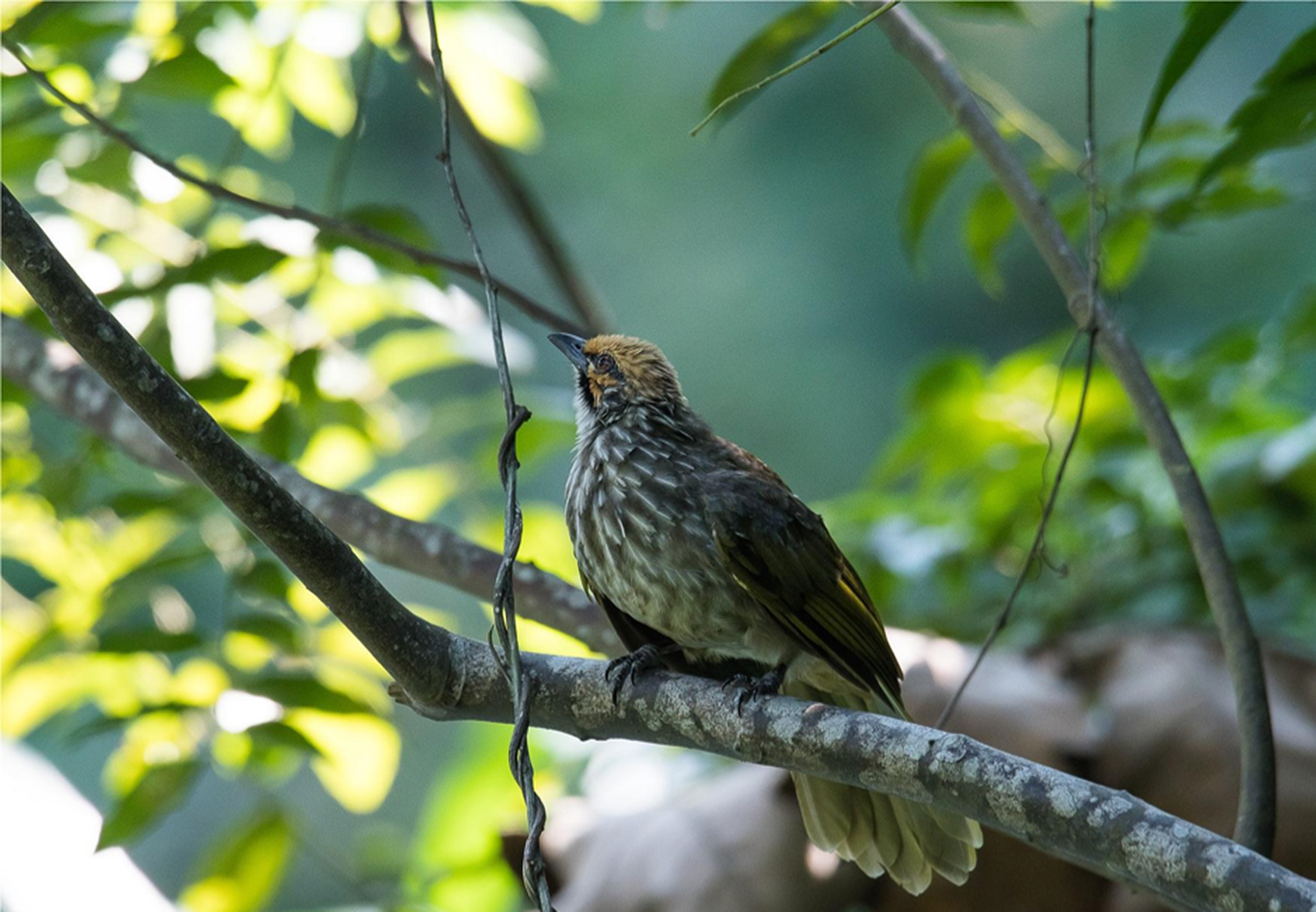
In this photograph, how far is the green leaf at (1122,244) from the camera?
2.41m

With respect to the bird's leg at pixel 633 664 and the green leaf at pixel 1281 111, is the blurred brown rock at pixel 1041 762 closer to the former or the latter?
the bird's leg at pixel 633 664

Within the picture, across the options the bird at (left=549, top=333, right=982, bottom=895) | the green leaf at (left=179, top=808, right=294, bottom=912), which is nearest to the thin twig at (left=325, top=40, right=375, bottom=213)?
the bird at (left=549, top=333, right=982, bottom=895)

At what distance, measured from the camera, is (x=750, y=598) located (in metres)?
1.98

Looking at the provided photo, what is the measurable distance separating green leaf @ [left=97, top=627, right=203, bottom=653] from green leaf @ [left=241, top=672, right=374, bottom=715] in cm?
15

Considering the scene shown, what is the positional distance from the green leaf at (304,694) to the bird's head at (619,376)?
2.31ft

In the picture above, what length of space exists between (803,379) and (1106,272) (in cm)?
575

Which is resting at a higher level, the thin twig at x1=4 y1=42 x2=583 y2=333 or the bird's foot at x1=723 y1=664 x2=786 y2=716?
the thin twig at x1=4 y1=42 x2=583 y2=333

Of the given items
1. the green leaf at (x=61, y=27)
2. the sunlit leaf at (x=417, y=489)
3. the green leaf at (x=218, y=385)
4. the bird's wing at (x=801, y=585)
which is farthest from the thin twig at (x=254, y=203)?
the sunlit leaf at (x=417, y=489)

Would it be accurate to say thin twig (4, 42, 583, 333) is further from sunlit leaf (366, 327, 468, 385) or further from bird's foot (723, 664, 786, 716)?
sunlit leaf (366, 327, 468, 385)

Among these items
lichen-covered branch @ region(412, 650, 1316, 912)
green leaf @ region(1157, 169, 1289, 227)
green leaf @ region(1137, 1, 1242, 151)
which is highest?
green leaf @ region(1157, 169, 1289, 227)

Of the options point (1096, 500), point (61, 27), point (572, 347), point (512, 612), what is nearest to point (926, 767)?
point (512, 612)

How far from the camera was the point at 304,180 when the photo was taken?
27.5 feet

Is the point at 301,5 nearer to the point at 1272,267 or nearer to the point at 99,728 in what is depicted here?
the point at 99,728

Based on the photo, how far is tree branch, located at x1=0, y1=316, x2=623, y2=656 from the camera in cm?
210
